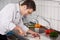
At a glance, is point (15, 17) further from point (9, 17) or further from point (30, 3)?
point (30, 3)

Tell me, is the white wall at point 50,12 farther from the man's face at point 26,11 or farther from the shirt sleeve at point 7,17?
the shirt sleeve at point 7,17

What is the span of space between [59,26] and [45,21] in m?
0.12

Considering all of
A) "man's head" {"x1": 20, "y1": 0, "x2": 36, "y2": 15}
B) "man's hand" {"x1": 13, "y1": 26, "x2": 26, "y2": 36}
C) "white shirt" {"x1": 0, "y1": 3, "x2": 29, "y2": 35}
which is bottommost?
"man's hand" {"x1": 13, "y1": 26, "x2": 26, "y2": 36}

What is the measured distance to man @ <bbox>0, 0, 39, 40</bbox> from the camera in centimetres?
114

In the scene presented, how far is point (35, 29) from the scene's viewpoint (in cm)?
125

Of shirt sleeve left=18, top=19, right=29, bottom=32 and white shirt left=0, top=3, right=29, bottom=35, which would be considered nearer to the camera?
white shirt left=0, top=3, right=29, bottom=35

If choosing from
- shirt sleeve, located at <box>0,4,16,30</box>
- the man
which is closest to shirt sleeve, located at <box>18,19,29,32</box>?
the man

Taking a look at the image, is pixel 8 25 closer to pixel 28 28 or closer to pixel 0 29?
pixel 0 29

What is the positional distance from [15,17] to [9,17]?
48mm

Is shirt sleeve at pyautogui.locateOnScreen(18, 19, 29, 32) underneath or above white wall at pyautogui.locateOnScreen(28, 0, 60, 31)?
underneath

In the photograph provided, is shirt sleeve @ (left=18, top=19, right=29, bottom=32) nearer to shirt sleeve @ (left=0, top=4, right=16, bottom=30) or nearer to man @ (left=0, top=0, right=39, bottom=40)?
man @ (left=0, top=0, right=39, bottom=40)

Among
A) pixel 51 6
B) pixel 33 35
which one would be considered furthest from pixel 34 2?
pixel 33 35

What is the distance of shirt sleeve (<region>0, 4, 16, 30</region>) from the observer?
1.13 meters

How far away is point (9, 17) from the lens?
3.76 feet
